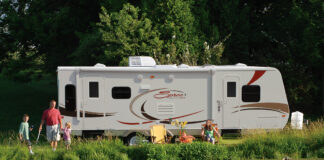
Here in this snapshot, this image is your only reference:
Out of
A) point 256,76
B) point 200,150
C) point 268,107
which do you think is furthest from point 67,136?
point 268,107

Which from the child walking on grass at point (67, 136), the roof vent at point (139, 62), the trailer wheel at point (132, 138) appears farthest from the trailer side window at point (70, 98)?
the roof vent at point (139, 62)

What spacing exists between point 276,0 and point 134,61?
16934mm

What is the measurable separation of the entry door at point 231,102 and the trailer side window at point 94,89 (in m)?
4.29

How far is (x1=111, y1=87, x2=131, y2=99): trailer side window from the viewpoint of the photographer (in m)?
14.6

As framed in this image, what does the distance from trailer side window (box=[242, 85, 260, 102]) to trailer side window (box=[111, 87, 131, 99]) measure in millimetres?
3942

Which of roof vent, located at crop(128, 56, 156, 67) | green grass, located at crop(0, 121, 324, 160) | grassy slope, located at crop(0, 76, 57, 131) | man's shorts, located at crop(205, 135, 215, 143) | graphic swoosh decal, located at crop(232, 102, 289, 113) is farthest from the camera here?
grassy slope, located at crop(0, 76, 57, 131)

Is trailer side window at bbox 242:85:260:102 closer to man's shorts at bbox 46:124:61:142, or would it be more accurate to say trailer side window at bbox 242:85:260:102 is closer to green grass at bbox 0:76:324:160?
green grass at bbox 0:76:324:160

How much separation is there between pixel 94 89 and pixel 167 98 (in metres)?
2.46

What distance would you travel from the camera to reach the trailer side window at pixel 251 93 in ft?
49.2

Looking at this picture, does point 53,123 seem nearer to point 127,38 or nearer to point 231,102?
point 231,102

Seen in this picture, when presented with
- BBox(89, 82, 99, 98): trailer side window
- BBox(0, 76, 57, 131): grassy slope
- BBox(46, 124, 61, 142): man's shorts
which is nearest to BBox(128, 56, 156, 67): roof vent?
BBox(89, 82, 99, 98): trailer side window

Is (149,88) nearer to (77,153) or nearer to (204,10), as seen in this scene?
(77,153)

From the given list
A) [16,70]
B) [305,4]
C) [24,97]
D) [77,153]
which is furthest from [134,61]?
[24,97]

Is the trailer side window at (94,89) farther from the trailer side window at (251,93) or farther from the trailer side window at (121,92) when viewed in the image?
the trailer side window at (251,93)
